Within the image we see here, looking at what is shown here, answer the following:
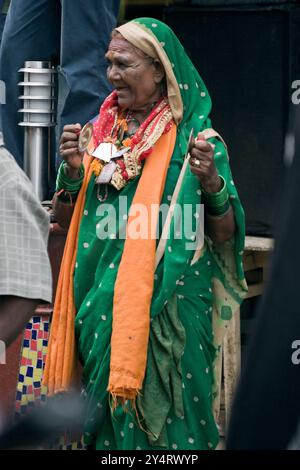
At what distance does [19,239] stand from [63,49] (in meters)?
2.87

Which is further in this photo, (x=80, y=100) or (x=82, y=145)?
(x=80, y=100)

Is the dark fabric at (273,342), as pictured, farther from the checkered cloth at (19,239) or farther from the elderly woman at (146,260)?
the elderly woman at (146,260)

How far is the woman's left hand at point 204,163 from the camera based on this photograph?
4523mm

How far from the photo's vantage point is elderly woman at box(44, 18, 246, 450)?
4.69 meters

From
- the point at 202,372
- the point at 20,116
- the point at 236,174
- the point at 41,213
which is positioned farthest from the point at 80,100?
the point at 41,213

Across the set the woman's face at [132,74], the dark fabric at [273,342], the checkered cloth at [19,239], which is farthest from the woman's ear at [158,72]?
the dark fabric at [273,342]

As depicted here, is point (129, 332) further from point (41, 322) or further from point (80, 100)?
point (80, 100)

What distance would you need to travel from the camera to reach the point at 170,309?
4.76 meters

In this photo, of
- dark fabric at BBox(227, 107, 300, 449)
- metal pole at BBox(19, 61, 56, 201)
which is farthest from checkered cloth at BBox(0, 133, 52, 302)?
metal pole at BBox(19, 61, 56, 201)

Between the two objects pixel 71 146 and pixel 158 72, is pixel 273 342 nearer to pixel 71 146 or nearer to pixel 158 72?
pixel 71 146

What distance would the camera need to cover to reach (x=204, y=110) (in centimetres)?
491

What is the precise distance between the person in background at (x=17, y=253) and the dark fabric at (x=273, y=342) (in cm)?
103

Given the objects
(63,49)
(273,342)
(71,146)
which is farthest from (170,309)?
(273,342)

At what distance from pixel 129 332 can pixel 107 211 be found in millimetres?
456
